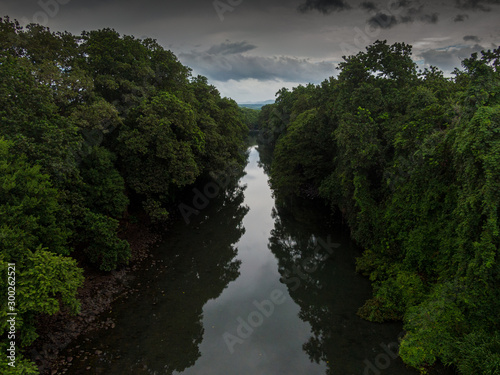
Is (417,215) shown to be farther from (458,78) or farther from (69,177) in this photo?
(69,177)

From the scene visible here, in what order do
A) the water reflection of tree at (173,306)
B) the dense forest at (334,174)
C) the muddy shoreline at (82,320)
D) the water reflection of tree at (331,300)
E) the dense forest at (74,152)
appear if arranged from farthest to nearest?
1. the water reflection of tree at (331,300)
2. the water reflection of tree at (173,306)
3. the muddy shoreline at (82,320)
4. the dense forest at (334,174)
5. the dense forest at (74,152)

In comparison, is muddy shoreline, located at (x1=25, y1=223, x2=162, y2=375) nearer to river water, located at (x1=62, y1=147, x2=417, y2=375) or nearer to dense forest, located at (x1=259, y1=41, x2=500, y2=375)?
river water, located at (x1=62, y1=147, x2=417, y2=375)

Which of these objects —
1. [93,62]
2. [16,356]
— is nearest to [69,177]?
[16,356]

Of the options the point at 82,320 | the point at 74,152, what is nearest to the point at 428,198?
the point at 82,320

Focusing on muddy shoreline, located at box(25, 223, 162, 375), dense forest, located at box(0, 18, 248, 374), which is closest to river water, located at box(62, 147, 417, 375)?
muddy shoreline, located at box(25, 223, 162, 375)

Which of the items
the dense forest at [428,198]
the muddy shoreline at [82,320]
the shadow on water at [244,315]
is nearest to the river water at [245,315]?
the shadow on water at [244,315]

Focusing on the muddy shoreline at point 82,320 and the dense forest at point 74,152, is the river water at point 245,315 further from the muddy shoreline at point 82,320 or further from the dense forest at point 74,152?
the dense forest at point 74,152
